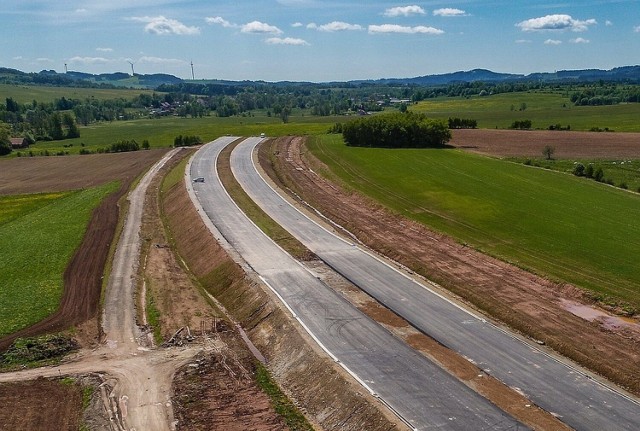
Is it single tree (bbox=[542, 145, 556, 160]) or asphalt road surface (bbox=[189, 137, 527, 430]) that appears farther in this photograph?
single tree (bbox=[542, 145, 556, 160])

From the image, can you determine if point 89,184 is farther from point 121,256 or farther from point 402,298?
point 402,298

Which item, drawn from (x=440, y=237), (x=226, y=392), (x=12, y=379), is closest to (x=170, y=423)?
(x=226, y=392)

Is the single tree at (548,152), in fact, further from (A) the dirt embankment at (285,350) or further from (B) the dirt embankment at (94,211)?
(B) the dirt embankment at (94,211)

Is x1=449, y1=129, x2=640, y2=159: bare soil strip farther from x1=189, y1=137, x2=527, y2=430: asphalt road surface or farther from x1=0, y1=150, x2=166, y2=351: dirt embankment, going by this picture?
x1=189, y1=137, x2=527, y2=430: asphalt road surface

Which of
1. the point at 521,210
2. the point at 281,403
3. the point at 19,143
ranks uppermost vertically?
the point at 19,143

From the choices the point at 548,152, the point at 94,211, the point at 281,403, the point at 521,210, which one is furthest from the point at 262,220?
the point at 548,152

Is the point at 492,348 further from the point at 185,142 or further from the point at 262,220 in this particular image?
the point at 185,142

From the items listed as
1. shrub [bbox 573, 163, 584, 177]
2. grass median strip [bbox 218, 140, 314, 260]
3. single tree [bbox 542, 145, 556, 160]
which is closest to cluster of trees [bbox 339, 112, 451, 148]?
single tree [bbox 542, 145, 556, 160]

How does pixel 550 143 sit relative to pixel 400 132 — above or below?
below
